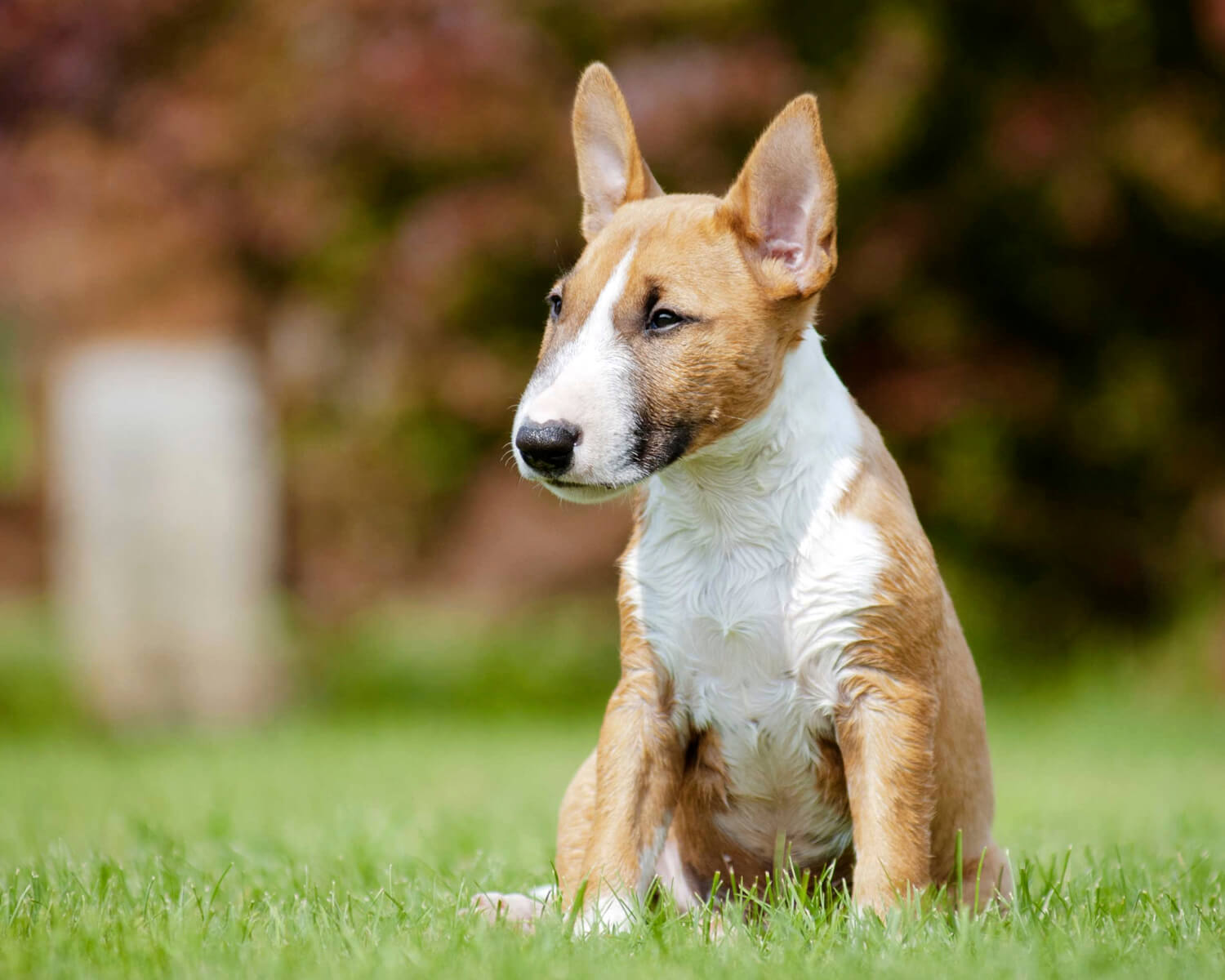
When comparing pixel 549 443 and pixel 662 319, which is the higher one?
pixel 662 319

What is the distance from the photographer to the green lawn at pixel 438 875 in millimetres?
2734

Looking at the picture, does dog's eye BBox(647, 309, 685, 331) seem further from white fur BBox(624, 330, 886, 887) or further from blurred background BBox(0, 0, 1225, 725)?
blurred background BBox(0, 0, 1225, 725)

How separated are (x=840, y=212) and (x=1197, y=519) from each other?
3371 mm

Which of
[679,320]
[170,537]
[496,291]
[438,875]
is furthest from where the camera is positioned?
[496,291]

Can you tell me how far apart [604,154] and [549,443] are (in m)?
1.10

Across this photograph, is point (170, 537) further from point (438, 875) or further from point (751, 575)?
point (751, 575)

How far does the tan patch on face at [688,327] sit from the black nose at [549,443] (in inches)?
5.3

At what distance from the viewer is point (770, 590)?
3.19m

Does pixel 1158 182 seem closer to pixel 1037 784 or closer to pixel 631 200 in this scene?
pixel 1037 784

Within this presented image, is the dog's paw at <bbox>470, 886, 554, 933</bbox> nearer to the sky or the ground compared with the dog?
nearer to the ground

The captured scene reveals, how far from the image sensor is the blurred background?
9797 millimetres

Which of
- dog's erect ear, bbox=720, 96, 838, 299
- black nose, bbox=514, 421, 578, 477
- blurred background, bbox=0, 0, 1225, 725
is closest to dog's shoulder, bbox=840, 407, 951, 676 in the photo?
dog's erect ear, bbox=720, 96, 838, 299

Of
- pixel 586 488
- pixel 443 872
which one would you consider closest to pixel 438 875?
pixel 443 872

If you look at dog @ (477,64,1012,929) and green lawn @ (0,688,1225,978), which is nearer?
green lawn @ (0,688,1225,978)
